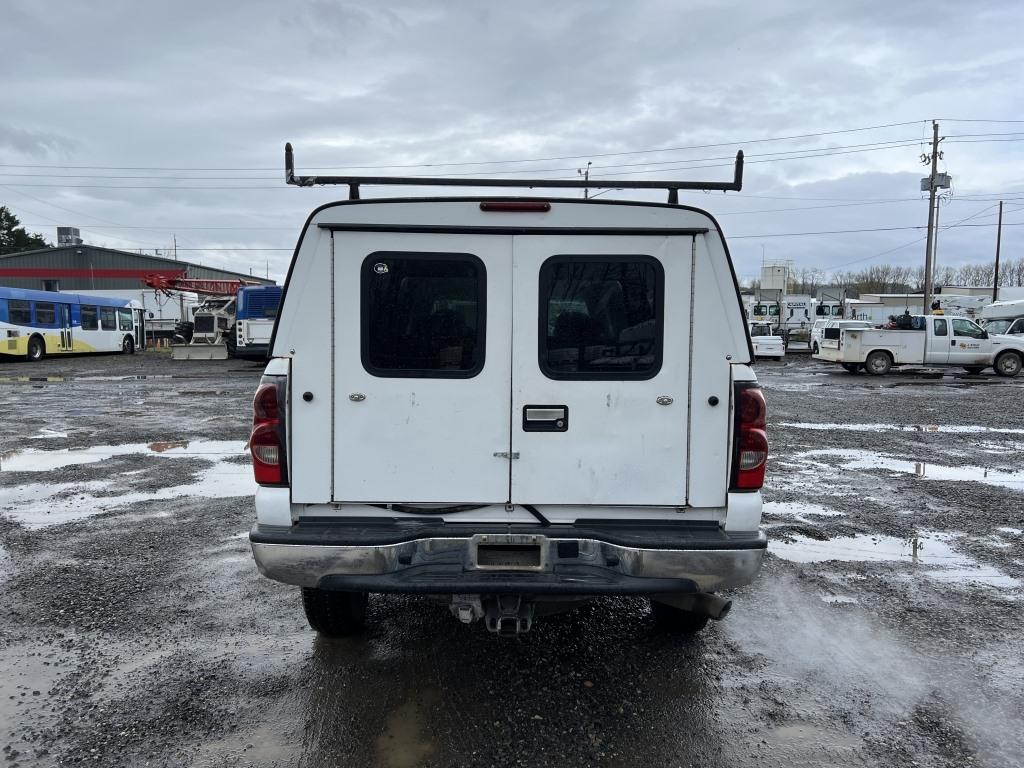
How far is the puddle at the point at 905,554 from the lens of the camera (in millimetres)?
5355

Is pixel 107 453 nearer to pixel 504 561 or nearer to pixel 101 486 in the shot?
pixel 101 486

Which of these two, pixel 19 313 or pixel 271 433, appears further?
pixel 19 313

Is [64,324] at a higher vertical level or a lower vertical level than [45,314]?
lower

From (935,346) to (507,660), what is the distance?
24.5m

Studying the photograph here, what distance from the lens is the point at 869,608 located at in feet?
15.6

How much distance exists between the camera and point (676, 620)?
4.16m

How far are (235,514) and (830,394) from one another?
52.3ft

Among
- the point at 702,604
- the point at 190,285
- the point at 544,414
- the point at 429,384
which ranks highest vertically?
the point at 190,285

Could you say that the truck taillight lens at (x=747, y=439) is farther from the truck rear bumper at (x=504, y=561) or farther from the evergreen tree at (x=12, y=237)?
the evergreen tree at (x=12, y=237)

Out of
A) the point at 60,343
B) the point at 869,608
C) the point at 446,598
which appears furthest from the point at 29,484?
the point at 60,343

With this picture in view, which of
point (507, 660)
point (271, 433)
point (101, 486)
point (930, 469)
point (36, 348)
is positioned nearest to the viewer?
point (271, 433)

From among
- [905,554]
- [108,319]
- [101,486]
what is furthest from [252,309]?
[905,554]

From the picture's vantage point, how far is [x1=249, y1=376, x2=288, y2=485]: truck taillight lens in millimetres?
3404

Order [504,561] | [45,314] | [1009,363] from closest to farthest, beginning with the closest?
[504,561]
[1009,363]
[45,314]
